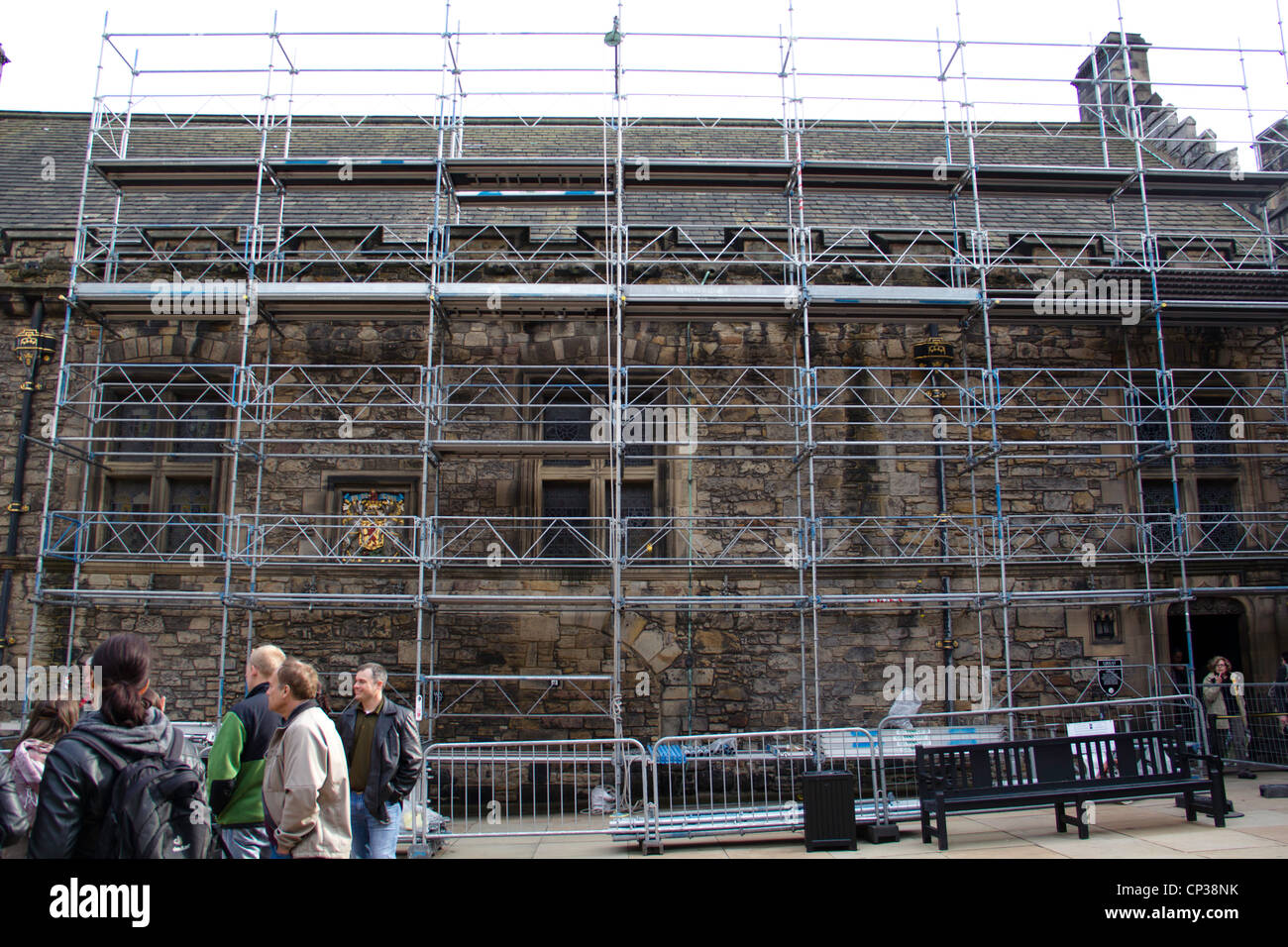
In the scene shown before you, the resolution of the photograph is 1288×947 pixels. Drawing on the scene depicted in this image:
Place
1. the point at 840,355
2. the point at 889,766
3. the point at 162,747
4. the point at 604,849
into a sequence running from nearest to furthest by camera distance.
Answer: the point at 162,747 → the point at 604,849 → the point at 889,766 → the point at 840,355

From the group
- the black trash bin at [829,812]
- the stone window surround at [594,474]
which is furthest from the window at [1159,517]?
the black trash bin at [829,812]

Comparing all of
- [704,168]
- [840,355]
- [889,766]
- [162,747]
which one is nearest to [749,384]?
[840,355]

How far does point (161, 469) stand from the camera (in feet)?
36.6

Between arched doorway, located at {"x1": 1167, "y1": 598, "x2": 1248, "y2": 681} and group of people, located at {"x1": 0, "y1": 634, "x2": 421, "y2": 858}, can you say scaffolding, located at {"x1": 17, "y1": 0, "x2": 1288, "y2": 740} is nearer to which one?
arched doorway, located at {"x1": 1167, "y1": 598, "x2": 1248, "y2": 681}

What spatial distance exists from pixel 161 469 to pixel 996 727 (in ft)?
34.3

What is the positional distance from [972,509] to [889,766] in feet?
11.2

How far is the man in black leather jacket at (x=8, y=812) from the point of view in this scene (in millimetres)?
3627

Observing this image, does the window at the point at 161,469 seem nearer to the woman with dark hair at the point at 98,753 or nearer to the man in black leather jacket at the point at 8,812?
the man in black leather jacket at the point at 8,812

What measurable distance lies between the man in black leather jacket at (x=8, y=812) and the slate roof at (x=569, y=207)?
892 cm

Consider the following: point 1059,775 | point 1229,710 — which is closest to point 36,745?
point 1059,775

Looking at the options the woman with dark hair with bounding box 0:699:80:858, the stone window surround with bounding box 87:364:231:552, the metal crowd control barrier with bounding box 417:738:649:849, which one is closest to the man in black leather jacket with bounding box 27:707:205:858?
the woman with dark hair with bounding box 0:699:80:858

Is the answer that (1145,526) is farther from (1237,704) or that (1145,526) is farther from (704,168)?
(704,168)

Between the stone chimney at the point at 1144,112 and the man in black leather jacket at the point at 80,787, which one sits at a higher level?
the stone chimney at the point at 1144,112

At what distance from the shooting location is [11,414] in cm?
1091
